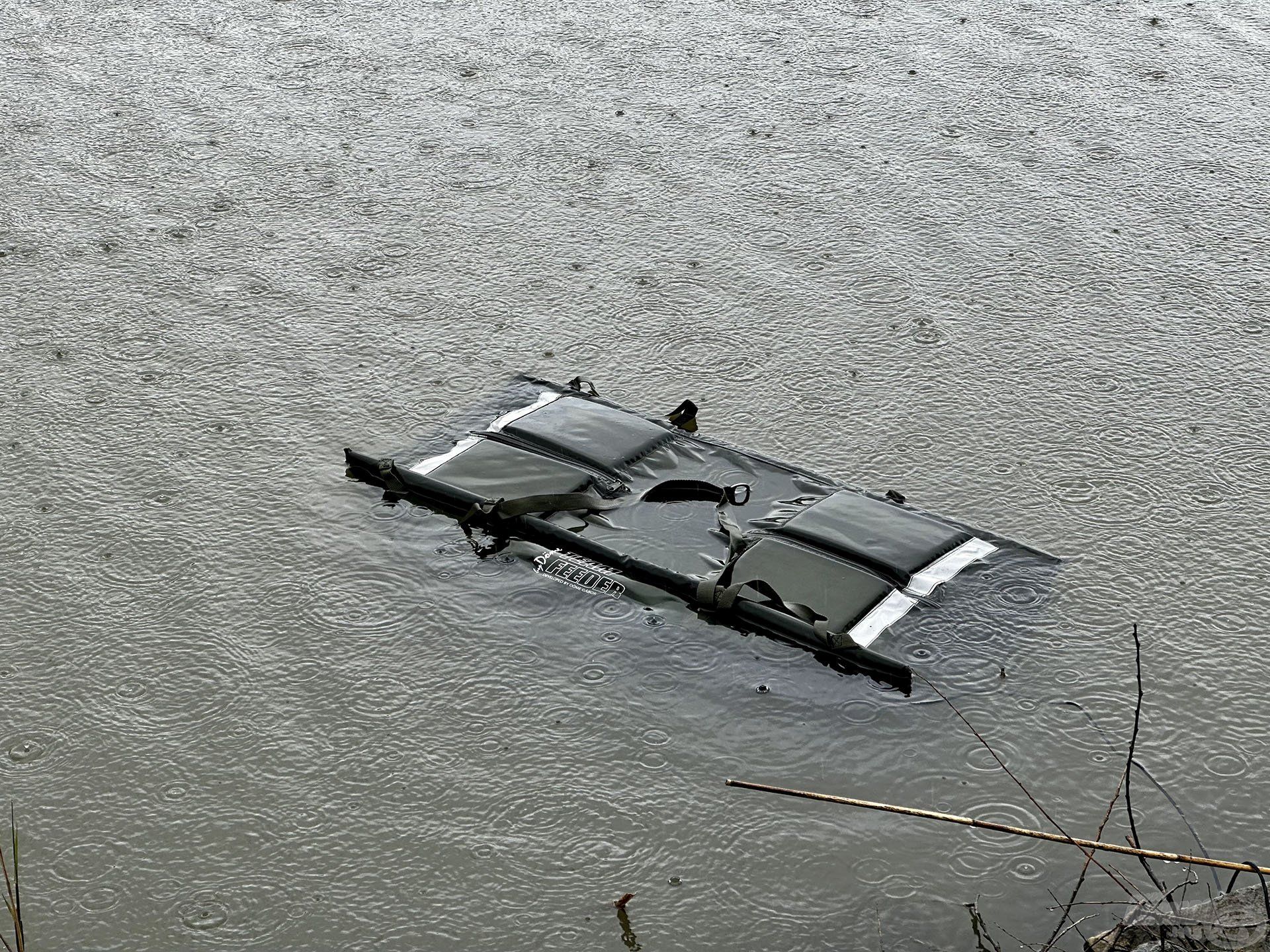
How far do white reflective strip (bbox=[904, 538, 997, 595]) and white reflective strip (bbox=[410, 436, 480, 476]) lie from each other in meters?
1.38

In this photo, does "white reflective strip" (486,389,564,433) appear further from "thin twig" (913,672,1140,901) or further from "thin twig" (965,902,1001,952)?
"thin twig" (965,902,1001,952)

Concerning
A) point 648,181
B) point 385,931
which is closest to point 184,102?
point 648,181

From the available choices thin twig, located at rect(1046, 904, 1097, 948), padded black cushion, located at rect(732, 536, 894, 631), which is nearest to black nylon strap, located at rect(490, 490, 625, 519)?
padded black cushion, located at rect(732, 536, 894, 631)

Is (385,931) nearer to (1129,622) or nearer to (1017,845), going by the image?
(1017,845)

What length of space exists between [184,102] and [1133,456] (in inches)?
185

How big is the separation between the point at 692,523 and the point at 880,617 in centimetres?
66

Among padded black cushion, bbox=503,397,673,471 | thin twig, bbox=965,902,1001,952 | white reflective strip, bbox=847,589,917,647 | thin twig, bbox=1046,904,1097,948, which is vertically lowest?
thin twig, bbox=965,902,1001,952

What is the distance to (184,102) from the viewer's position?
279 inches

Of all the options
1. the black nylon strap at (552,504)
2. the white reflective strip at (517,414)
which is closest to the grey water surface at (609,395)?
the black nylon strap at (552,504)

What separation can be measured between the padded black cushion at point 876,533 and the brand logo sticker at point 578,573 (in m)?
0.47

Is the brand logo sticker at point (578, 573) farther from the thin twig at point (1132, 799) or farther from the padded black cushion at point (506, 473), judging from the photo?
the thin twig at point (1132, 799)

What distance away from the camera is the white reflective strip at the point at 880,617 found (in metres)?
3.71

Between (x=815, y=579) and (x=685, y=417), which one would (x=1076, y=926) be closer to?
(x=815, y=579)

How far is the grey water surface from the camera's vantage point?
3246 millimetres
